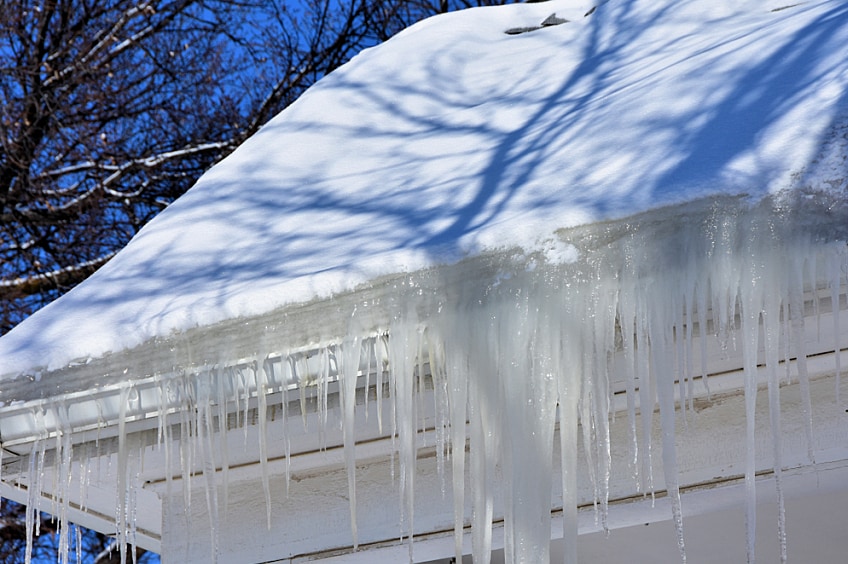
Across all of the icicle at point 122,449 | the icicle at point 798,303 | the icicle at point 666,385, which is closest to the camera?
the icicle at point 798,303

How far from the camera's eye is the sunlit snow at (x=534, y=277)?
5.37 feet

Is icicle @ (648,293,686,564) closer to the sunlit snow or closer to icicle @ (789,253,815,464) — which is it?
the sunlit snow

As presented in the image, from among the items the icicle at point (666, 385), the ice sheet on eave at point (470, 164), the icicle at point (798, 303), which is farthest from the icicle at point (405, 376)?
the icicle at point (798, 303)

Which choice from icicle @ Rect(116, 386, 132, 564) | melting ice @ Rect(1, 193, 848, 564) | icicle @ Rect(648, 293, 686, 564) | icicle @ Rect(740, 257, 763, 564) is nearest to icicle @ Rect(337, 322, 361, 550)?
melting ice @ Rect(1, 193, 848, 564)

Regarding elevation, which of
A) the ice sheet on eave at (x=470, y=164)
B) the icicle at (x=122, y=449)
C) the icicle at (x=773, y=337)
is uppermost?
the ice sheet on eave at (x=470, y=164)

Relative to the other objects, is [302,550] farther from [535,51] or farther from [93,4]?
[93,4]

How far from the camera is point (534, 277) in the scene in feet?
5.53

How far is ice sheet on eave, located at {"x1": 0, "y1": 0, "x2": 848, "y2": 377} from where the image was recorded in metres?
1.77

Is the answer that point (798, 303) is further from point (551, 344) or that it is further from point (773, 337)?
point (551, 344)

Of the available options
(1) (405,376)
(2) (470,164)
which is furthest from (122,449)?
(2) (470,164)

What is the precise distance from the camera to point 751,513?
A: 5.80 ft

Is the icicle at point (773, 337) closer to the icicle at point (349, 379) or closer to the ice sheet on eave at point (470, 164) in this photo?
the ice sheet on eave at point (470, 164)

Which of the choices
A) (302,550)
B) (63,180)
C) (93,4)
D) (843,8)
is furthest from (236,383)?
(93,4)

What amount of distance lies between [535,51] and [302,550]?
2.31 meters
